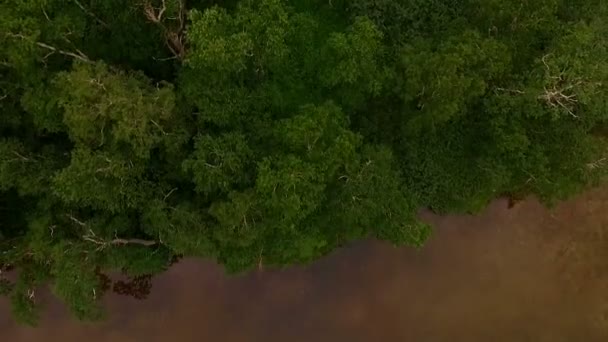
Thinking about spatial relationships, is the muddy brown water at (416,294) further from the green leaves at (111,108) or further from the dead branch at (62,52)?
the dead branch at (62,52)

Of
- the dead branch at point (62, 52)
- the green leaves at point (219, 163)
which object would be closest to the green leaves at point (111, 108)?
the dead branch at point (62, 52)

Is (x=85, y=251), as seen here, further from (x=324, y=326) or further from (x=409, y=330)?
(x=409, y=330)

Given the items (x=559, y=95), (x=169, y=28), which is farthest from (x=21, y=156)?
(x=559, y=95)

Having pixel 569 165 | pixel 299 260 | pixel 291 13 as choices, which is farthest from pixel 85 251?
pixel 569 165

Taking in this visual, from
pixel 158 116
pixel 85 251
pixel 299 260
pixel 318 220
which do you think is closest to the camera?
pixel 158 116

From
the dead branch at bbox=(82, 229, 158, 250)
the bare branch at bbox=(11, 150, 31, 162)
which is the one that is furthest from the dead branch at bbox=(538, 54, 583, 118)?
the bare branch at bbox=(11, 150, 31, 162)

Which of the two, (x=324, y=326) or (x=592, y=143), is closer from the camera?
(x=592, y=143)
